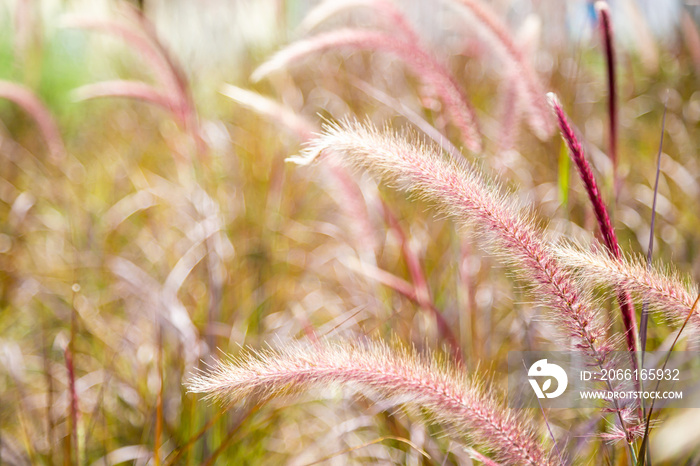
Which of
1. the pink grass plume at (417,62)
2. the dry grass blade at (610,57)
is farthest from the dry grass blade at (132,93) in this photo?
the dry grass blade at (610,57)

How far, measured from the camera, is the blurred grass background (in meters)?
1.54

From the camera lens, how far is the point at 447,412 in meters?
0.83

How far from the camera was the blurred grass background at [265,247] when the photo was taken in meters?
1.54

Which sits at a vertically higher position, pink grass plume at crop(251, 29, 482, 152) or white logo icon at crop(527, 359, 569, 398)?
pink grass plume at crop(251, 29, 482, 152)

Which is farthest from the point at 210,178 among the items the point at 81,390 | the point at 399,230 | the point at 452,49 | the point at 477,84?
the point at 452,49

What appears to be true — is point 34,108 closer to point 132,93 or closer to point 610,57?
point 132,93

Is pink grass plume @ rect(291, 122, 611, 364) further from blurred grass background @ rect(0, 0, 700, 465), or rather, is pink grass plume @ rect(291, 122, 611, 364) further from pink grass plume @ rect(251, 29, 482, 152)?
pink grass plume @ rect(251, 29, 482, 152)

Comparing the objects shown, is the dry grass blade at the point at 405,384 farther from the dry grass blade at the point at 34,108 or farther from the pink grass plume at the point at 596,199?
the dry grass blade at the point at 34,108

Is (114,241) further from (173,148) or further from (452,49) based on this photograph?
(452,49)

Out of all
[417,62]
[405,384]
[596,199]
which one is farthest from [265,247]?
[596,199]

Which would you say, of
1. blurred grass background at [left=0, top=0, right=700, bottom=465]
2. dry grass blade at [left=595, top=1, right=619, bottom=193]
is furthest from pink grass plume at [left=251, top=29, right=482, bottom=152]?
dry grass blade at [left=595, top=1, right=619, bottom=193]

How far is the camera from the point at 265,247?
7.19ft

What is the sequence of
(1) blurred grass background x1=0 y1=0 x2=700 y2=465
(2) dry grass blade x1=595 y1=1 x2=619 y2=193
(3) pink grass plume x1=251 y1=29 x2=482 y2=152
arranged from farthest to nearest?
(1) blurred grass background x1=0 y1=0 x2=700 y2=465, (3) pink grass plume x1=251 y1=29 x2=482 y2=152, (2) dry grass blade x1=595 y1=1 x2=619 y2=193

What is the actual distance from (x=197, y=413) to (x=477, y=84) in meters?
2.80
